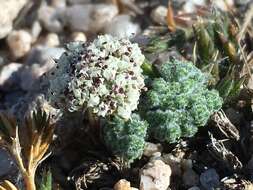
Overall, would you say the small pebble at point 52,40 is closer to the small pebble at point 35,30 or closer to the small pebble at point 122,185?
the small pebble at point 35,30

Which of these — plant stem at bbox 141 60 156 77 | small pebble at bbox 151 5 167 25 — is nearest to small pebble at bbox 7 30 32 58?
small pebble at bbox 151 5 167 25

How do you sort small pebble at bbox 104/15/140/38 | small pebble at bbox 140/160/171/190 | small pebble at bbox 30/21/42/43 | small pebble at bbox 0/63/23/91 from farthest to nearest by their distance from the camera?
1. small pebble at bbox 30/21/42/43
2. small pebble at bbox 104/15/140/38
3. small pebble at bbox 0/63/23/91
4. small pebble at bbox 140/160/171/190

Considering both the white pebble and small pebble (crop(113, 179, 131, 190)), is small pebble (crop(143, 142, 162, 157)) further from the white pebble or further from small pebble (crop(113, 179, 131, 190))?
the white pebble

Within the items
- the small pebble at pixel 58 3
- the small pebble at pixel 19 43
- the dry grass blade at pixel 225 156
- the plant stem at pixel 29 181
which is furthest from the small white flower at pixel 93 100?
the small pebble at pixel 58 3

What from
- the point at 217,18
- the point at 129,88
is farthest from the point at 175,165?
the point at 217,18

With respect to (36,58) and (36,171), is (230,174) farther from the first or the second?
(36,58)

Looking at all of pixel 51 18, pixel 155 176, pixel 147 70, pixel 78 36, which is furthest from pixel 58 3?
pixel 155 176
